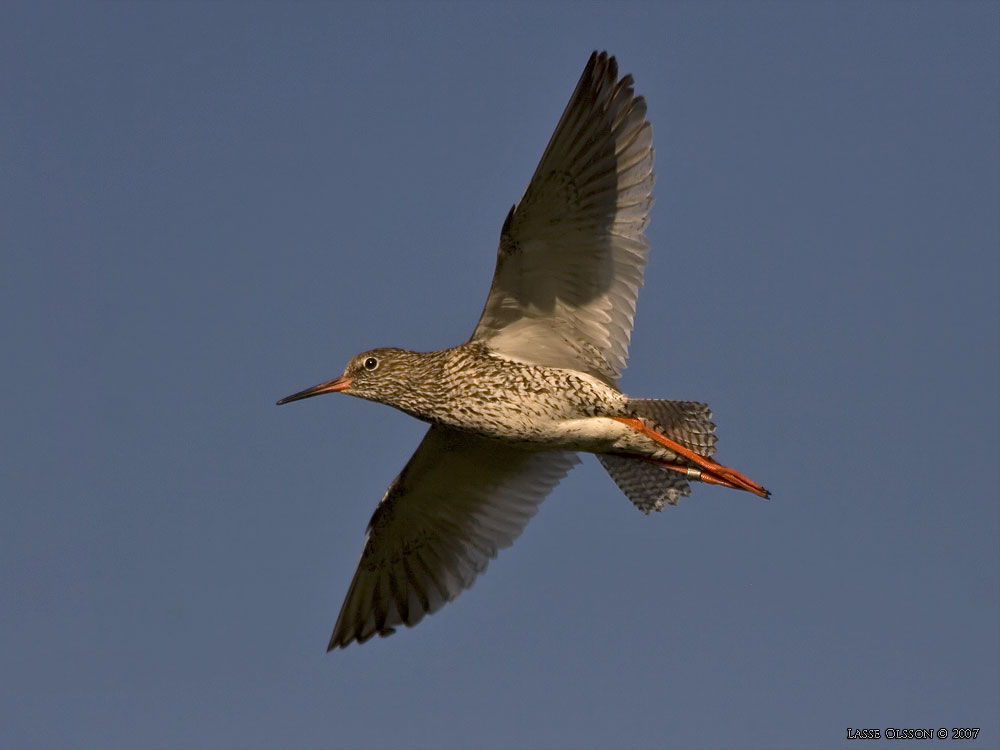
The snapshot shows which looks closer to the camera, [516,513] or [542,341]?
[542,341]

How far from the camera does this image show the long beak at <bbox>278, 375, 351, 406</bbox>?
419 inches

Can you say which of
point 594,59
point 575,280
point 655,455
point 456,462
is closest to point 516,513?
point 456,462

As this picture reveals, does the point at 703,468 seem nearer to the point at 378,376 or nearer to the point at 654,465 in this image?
the point at 654,465

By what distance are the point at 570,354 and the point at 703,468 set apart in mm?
1433

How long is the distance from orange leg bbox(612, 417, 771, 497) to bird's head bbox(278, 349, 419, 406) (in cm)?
175

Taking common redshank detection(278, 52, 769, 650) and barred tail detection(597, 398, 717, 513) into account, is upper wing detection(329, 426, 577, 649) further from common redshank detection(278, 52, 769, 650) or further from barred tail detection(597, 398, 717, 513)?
barred tail detection(597, 398, 717, 513)

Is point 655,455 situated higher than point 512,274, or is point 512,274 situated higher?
point 512,274

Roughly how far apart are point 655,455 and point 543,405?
1082 mm

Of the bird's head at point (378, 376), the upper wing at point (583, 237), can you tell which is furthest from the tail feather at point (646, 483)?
the bird's head at point (378, 376)

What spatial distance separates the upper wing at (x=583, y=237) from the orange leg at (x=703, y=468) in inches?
21.4

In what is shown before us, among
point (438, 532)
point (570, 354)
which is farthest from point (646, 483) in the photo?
point (438, 532)

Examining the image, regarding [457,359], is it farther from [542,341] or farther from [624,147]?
[624,147]

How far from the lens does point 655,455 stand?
10.2 m

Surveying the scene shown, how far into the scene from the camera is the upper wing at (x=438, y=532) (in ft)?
37.8
